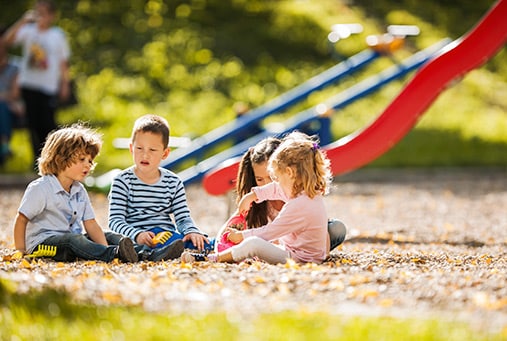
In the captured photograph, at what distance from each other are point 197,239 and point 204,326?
2.57 m

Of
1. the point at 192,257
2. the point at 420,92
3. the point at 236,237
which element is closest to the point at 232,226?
the point at 236,237

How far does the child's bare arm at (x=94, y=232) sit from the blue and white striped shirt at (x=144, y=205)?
108 millimetres

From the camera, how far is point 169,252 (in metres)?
6.22

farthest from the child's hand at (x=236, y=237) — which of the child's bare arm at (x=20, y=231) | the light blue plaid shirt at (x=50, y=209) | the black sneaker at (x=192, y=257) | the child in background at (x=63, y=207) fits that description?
the child's bare arm at (x=20, y=231)

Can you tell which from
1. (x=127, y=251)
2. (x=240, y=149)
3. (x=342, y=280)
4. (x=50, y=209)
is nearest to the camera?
(x=342, y=280)

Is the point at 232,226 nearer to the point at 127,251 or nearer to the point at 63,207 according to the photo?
the point at 127,251

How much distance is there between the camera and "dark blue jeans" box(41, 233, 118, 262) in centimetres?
627

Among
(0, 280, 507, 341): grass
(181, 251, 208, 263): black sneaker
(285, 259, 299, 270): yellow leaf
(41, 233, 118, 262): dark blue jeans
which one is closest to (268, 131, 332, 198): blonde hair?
(285, 259, 299, 270): yellow leaf

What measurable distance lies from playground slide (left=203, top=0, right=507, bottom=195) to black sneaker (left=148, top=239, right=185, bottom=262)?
9.16 feet

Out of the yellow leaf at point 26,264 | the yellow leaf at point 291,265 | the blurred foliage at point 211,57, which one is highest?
A: the blurred foliage at point 211,57

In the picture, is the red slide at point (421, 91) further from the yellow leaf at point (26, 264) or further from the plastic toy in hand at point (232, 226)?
the yellow leaf at point (26, 264)

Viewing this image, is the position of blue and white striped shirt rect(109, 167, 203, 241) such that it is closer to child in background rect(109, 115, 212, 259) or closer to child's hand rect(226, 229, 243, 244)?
child in background rect(109, 115, 212, 259)

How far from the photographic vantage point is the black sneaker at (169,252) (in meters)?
6.22

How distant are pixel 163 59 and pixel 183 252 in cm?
1238
